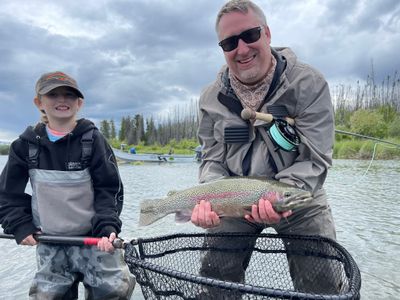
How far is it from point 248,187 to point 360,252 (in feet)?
9.13

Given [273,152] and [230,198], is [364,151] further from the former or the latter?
[230,198]

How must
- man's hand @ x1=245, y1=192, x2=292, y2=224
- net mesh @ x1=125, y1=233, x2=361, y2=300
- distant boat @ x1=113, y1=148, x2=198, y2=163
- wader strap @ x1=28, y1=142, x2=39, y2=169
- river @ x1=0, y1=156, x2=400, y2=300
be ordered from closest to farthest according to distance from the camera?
1. net mesh @ x1=125, y1=233, x2=361, y2=300
2. man's hand @ x1=245, y1=192, x2=292, y2=224
3. wader strap @ x1=28, y1=142, x2=39, y2=169
4. river @ x1=0, y1=156, x2=400, y2=300
5. distant boat @ x1=113, y1=148, x2=198, y2=163

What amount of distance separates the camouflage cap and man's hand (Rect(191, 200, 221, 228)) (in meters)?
1.53

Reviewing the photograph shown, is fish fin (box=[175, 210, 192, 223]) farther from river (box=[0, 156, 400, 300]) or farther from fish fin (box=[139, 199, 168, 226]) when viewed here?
river (box=[0, 156, 400, 300])

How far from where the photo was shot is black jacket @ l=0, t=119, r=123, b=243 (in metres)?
3.11

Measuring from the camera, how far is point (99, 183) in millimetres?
3156

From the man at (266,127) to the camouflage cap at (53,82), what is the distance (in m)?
1.22

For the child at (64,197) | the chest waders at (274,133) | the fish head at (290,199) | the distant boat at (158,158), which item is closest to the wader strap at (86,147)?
the child at (64,197)

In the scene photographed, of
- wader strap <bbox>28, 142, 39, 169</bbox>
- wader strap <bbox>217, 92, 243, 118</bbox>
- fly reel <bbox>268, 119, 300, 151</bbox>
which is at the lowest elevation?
wader strap <bbox>28, 142, 39, 169</bbox>

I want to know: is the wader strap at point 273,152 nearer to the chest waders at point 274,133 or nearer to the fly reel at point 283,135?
the chest waders at point 274,133

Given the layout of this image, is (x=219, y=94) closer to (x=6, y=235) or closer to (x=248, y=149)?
(x=248, y=149)

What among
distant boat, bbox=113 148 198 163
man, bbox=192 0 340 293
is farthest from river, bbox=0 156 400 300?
Result: distant boat, bbox=113 148 198 163

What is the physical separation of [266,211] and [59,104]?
1937mm

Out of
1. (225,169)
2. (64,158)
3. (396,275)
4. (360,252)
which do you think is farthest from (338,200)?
(64,158)
